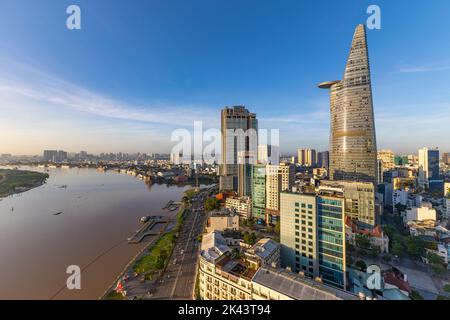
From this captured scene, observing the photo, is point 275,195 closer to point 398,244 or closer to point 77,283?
point 398,244

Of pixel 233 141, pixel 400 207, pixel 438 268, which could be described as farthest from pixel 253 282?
pixel 233 141

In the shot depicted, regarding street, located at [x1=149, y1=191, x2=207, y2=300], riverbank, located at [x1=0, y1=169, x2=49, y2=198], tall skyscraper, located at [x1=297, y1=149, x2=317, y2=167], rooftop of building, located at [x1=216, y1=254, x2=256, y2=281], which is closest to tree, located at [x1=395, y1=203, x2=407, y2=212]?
street, located at [x1=149, y1=191, x2=207, y2=300]

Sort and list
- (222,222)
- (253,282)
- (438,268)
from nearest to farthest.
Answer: (253,282) → (438,268) → (222,222)

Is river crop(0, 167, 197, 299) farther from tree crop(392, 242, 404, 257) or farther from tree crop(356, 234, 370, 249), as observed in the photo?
tree crop(392, 242, 404, 257)

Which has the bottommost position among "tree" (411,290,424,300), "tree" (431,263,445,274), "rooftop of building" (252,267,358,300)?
"tree" (411,290,424,300)

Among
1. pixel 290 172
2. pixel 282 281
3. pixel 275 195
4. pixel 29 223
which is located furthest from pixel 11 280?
pixel 290 172

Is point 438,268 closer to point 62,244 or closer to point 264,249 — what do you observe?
point 264,249

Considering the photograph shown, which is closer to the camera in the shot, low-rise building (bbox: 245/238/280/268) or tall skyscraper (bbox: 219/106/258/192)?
low-rise building (bbox: 245/238/280/268)
